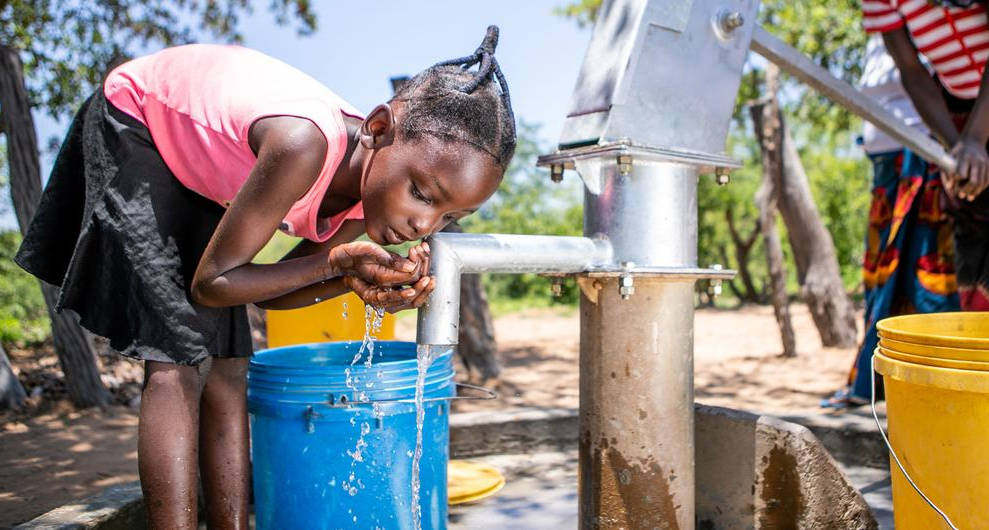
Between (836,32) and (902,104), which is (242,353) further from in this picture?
(836,32)

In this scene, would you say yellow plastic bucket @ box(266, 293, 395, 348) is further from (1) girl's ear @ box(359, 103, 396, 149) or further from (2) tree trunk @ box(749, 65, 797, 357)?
(2) tree trunk @ box(749, 65, 797, 357)

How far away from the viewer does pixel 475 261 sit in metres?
1.64

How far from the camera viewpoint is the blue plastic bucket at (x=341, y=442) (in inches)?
73.9

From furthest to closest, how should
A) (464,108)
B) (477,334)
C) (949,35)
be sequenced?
(477,334) → (949,35) → (464,108)

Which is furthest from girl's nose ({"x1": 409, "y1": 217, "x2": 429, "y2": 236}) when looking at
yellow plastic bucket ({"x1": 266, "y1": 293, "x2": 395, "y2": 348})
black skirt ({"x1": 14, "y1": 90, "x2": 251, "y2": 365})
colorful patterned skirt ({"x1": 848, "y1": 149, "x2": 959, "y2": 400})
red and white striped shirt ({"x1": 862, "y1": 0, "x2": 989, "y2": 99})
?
colorful patterned skirt ({"x1": 848, "y1": 149, "x2": 959, "y2": 400})

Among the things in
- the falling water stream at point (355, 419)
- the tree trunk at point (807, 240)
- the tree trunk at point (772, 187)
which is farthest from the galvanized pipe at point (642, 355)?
the tree trunk at point (807, 240)

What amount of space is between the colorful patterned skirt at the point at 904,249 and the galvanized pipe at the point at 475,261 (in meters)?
1.89

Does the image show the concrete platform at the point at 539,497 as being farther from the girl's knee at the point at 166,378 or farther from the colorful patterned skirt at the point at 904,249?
the girl's knee at the point at 166,378

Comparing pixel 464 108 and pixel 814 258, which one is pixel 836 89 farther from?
pixel 814 258

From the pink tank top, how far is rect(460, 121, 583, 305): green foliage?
36.6ft

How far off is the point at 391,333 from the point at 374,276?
5.97 feet

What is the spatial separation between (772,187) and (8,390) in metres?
5.27

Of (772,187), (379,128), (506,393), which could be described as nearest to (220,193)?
(379,128)

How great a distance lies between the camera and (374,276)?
1520mm
